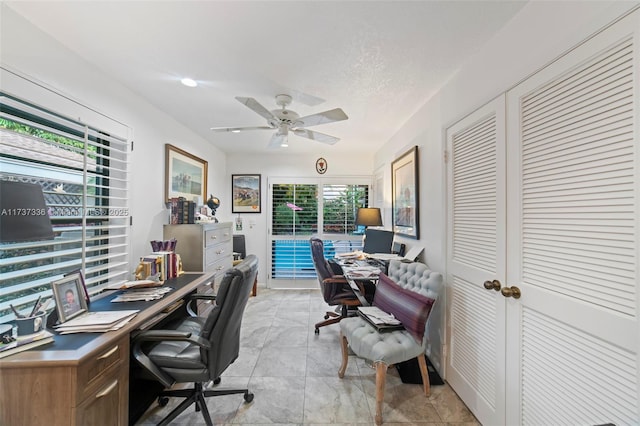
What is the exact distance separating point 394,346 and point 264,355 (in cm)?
136

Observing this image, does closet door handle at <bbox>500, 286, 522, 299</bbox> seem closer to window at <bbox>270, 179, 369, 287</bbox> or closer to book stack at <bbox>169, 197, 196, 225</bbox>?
book stack at <bbox>169, 197, 196, 225</bbox>

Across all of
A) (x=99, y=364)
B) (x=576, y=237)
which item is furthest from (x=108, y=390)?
(x=576, y=237)

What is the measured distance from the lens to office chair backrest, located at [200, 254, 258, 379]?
149 centimetres

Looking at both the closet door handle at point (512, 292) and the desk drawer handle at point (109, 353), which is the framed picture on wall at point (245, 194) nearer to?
the desk drawer handle at point (109, 353)

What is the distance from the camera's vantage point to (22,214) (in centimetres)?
118

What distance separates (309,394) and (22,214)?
2.04m

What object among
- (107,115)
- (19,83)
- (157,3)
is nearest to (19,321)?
(19,83)

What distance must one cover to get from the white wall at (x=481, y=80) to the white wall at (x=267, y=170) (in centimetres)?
162

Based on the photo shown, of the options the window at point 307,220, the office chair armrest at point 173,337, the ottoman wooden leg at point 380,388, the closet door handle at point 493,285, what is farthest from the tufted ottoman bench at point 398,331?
the window at point 307,220

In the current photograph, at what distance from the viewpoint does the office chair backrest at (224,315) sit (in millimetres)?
1489

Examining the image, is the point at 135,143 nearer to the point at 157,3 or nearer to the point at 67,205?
the point at 67,205

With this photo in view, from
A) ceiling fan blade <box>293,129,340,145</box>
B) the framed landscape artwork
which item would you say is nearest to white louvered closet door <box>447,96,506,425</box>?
ceiling fan blade <box>293,129,340,145</box>

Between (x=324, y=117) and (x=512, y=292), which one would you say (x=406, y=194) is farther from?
(x=512, y=292)

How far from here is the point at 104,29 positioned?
1550mm
